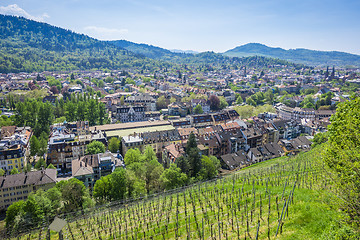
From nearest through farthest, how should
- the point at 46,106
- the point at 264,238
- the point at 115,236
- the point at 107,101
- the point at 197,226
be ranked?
the point at 264,238 < the point at 197,226 < the point at 115,236 < the point at 46,106 < the point at 107,101

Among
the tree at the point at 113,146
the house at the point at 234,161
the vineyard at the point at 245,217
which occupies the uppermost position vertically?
the vineyard at the point at 245,217

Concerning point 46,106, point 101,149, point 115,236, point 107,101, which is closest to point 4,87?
point 107,101

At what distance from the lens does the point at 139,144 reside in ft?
167

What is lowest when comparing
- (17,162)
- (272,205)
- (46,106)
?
(17,162)

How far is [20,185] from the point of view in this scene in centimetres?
3594

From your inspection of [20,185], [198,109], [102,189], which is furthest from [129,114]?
[102,189]

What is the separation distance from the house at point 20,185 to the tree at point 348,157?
1488 inches

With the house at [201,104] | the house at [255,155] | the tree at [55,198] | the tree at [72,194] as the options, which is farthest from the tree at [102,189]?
the house at [201,104]

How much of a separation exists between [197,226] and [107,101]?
89047mm

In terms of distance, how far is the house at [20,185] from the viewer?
35684 millimetres

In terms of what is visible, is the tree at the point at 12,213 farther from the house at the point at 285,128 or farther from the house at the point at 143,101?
the house at the point at 143,101

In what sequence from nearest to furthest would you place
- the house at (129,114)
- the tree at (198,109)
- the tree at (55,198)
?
the tree at (55,198), the house at (129,114), the tree at (198,109)

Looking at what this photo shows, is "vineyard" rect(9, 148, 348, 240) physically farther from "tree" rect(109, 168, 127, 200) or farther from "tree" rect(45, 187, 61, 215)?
"tree" rect(109, 168, 127, 200)

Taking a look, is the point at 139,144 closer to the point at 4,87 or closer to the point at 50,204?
the point at 50,204
